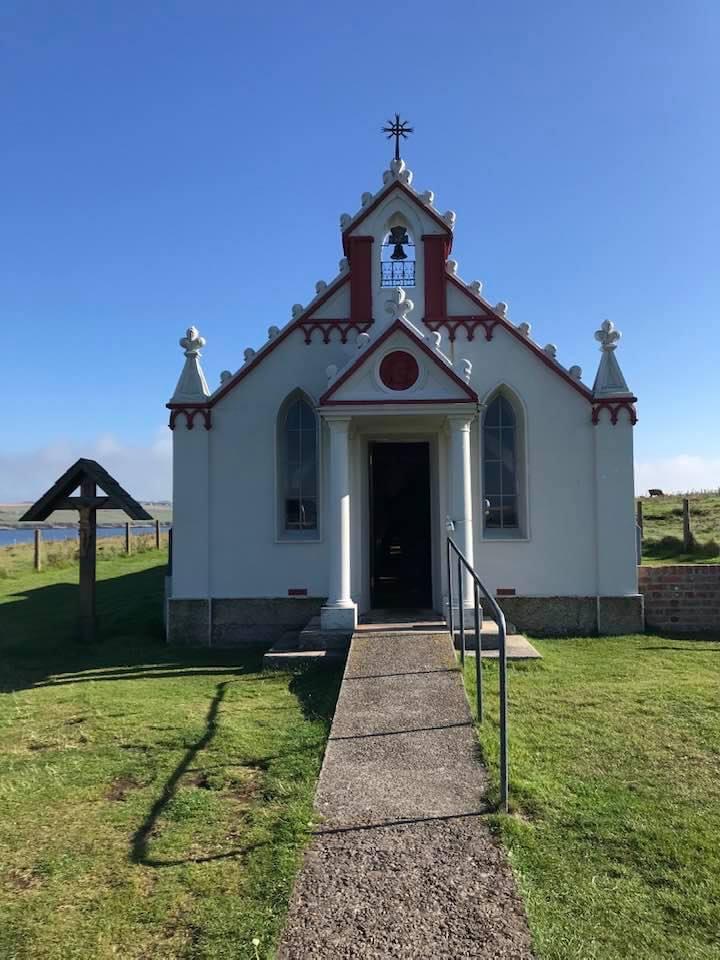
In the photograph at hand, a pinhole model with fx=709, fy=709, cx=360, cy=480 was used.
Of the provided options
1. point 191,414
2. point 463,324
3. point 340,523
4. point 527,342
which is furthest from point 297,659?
point 527,342

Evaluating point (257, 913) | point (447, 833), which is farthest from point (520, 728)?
point (257, 913)

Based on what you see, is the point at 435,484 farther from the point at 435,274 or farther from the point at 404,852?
the point at 404,852

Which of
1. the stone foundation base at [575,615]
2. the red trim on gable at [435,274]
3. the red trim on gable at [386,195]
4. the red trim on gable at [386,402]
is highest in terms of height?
the red trim on gable at [386,195]

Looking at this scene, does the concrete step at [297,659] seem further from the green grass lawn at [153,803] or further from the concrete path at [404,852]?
the concrete path at [404,852]

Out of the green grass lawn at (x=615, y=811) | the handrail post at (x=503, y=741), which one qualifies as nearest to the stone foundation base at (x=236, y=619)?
the green grass lawn at (x=615, y=811)

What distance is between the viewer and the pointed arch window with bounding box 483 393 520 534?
11656 millimetres

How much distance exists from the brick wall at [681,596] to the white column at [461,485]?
321cm

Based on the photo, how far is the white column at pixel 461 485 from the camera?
33.8 feet

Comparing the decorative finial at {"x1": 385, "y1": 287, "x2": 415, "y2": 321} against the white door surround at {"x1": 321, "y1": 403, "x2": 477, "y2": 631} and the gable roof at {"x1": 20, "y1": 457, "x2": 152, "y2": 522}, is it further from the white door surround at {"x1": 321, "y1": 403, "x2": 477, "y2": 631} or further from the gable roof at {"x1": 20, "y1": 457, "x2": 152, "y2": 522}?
the gable roof at {"x1": 20, "y1": 457, "x2": 152, "y2": 522}

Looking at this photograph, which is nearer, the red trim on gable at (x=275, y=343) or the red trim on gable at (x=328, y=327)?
the red trim on gable at (x=275, y=343)

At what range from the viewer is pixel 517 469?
11.7 meters

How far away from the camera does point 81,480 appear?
12.0 meters

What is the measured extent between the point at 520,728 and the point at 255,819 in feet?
8.83

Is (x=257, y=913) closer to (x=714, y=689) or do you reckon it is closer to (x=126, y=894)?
(x=126, y=894)
